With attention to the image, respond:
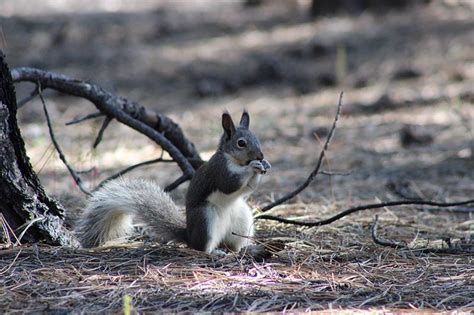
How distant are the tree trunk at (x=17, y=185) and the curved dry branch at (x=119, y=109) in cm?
54

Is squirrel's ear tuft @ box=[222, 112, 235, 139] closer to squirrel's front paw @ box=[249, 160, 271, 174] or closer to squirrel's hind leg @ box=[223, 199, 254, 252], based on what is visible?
squirrel's front paw @ box=[249, 160, 271, 174]

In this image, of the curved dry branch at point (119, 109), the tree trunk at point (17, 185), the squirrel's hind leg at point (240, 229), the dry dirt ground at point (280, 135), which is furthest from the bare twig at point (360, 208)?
the tree trunk at point (17, 185)

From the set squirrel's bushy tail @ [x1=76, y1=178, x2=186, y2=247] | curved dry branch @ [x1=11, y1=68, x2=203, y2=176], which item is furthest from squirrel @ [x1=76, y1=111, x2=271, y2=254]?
curved dry branch @ [x1=11, y1=68, x2=203, y2=176]

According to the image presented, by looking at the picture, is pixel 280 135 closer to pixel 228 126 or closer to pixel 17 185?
pixel 228 126

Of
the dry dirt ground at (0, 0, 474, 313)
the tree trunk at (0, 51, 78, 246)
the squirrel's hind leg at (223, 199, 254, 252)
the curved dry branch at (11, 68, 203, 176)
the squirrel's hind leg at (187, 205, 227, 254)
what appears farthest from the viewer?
the curved dry branch at (11, 68, 203, 176)

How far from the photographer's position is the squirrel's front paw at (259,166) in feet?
11.1

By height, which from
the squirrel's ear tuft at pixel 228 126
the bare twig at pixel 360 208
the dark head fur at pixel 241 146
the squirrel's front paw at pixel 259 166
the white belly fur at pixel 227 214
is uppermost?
the squirrel's ear tuft at pixel 228 126

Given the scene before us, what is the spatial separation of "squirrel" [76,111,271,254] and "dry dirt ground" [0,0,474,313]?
15 cm

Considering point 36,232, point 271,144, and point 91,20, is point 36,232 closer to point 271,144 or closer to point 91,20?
point 271,144

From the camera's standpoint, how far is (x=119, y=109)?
13.3ft

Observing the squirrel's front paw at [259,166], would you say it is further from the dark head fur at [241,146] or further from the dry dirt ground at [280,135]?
the dry dirt ground at [280,135]

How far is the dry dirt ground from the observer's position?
9.09ft

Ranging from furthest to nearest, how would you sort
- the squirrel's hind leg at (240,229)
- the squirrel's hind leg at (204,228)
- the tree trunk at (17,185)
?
the squirrel's hind leg at (240,229)
the squirrel's hind leg at (204,228)
the tree trunk at (17,185)

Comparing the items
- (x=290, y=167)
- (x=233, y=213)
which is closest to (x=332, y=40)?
(x=290, y=167)
